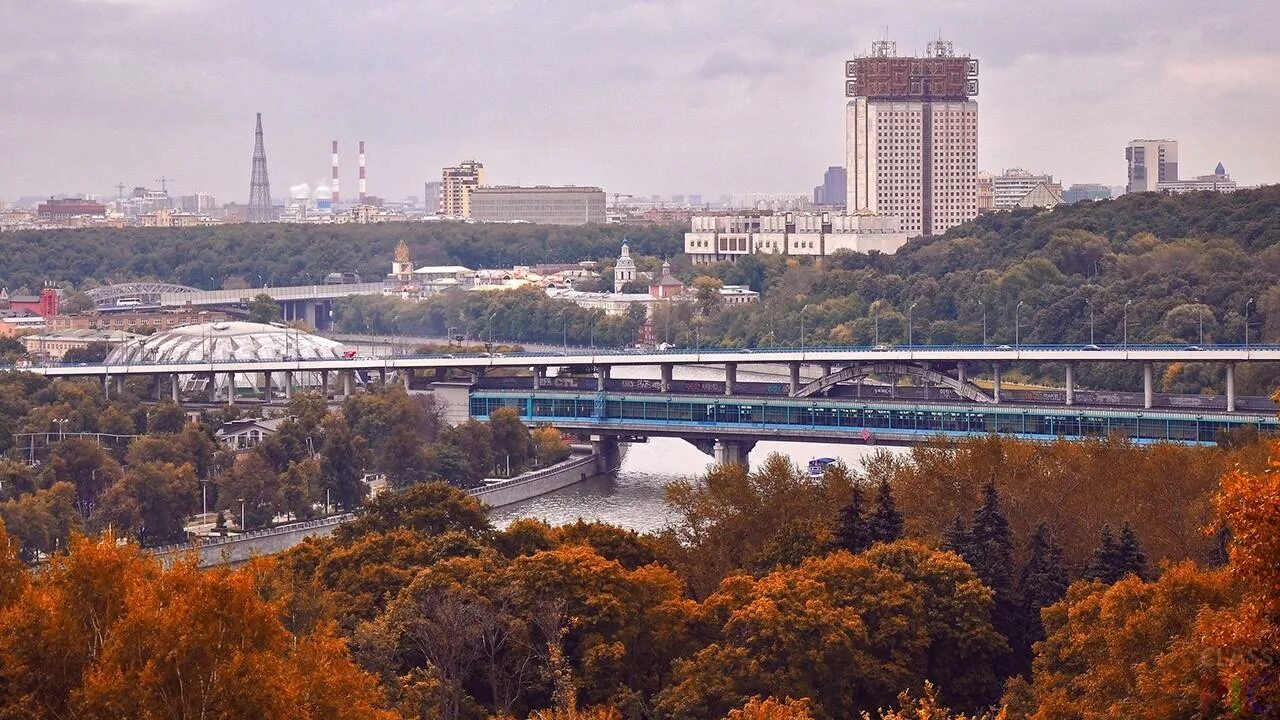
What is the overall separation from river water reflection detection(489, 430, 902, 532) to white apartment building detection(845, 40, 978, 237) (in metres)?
51.2

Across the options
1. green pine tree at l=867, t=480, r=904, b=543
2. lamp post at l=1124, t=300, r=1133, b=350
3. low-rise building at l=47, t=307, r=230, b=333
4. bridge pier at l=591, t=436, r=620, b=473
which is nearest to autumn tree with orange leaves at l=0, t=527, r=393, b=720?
green pine tree at l=867, t=480, r=904, b=543

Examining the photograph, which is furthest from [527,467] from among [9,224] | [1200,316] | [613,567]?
[9,224]

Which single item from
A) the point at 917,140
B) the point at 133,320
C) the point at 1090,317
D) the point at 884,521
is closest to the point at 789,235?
the point at 917,140

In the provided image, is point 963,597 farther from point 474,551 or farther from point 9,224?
point 9,224

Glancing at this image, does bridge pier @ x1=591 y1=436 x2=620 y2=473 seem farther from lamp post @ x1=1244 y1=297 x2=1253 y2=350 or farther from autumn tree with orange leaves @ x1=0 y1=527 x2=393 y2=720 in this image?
autumn tree with orange leaves @ x1=0 y1=527 x2=393 y2=720

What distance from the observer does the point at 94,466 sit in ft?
108

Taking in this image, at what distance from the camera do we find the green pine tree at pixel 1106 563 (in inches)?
792

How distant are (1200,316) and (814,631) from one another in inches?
1321

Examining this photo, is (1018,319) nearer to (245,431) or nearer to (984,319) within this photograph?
(984,319)

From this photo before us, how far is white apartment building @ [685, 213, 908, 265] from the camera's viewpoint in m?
85.9

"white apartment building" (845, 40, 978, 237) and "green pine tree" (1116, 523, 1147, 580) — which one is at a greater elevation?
"white apartment building" (845, 40, 978, 237)

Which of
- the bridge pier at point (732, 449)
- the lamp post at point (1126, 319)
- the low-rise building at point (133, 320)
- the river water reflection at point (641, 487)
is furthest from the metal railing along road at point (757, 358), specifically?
the low-rise building at point (133, 320)

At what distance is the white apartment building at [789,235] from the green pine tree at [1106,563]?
62.4 m

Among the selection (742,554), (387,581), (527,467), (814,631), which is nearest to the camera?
(814,631)
